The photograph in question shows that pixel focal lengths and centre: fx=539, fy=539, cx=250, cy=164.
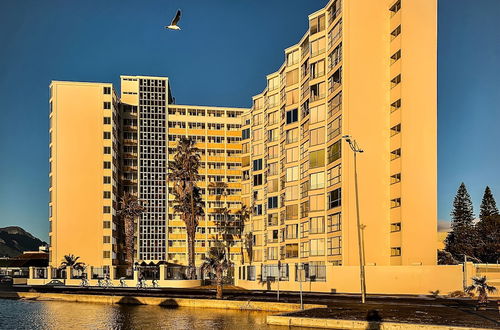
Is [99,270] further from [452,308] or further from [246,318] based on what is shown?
[452,308]

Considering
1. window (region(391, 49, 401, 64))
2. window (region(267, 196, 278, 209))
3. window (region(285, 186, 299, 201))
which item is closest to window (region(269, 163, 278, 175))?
→ window (region(267, 196, 278, 209))

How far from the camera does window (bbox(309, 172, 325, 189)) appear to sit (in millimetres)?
65875

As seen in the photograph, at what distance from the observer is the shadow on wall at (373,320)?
2742cm

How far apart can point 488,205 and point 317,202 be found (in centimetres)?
5434

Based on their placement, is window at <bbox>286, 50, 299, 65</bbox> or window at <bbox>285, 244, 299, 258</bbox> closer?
window at <bbox>285, 244, 299, 258</bbox>

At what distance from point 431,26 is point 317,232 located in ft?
88.4

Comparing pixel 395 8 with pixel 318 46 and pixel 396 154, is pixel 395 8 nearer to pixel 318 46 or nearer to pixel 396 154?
pixel 318 46

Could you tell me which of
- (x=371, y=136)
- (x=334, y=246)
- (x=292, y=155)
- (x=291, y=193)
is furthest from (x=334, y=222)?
(x=292, y=155)

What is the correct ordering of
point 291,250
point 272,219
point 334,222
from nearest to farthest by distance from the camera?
1. point 334,222
2. point 291,250
3. point 272,219

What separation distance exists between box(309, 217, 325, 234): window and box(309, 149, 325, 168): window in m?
6.61

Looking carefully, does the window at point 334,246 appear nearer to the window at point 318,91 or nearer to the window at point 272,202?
the window at point 318,91

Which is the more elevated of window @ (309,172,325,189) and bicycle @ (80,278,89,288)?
window @ (309,172,325,189)

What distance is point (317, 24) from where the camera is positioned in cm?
7019

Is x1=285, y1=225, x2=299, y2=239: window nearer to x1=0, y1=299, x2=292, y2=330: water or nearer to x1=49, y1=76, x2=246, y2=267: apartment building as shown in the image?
x1=0, y1=299, x2=292, y2=330: water
